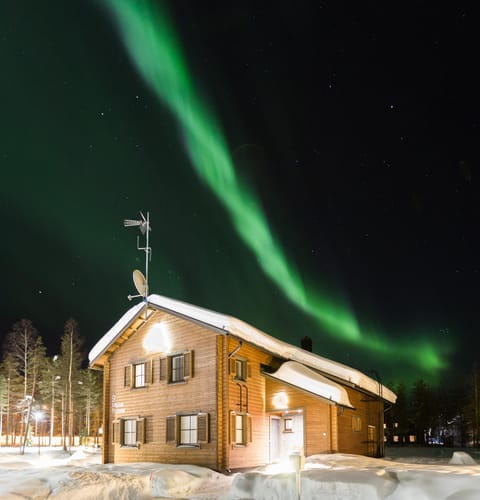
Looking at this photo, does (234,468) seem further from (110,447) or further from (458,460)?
(458,460)

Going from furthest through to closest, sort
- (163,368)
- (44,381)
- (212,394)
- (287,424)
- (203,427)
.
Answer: (44,381) < (287,424) < (163,368) < (212,394) < (203,427)

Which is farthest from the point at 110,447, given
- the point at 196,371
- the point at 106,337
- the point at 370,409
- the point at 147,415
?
the point at 370,409

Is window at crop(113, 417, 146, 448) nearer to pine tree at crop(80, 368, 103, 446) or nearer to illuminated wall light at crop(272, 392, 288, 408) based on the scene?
illuminated wall light at crop(272, 392, 288, 408)

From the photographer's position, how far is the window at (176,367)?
21688 millimetres

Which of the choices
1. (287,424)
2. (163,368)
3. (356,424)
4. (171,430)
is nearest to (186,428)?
(171,430)

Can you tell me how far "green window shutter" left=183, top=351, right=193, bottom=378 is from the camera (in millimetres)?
21438

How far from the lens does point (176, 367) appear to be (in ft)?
73.9

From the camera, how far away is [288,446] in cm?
2362

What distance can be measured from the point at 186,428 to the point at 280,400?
409cm

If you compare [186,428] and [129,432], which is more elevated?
[186,428]

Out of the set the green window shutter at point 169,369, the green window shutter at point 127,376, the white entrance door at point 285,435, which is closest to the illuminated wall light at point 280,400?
the white entrance door at point 285,435

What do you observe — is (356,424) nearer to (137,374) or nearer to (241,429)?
(241,429)

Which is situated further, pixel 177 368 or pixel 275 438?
pixel 275 438

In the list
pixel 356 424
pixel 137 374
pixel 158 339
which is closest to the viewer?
pixel 158 339
